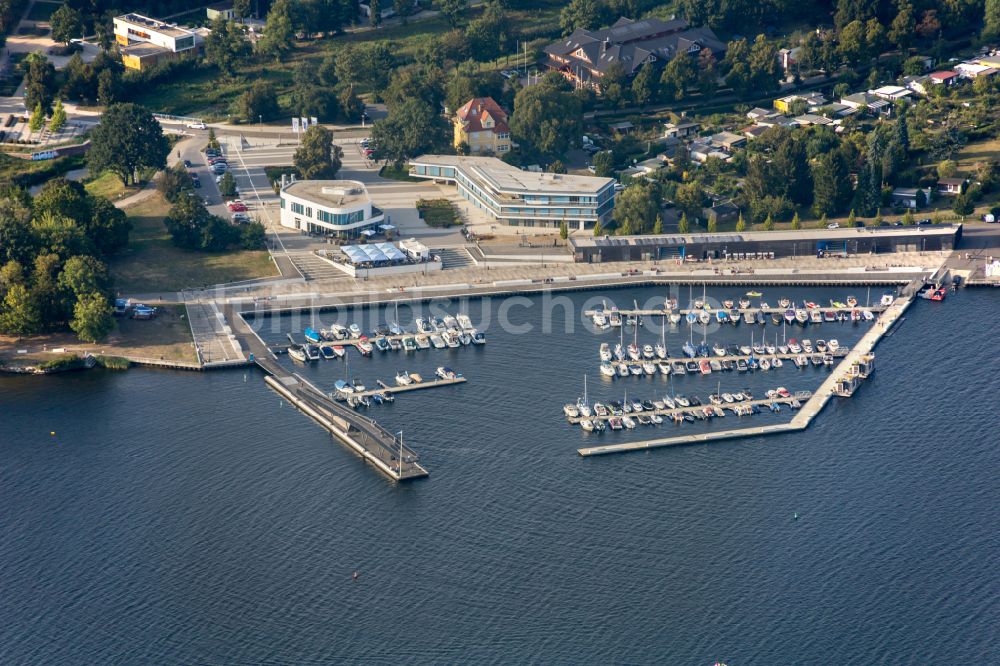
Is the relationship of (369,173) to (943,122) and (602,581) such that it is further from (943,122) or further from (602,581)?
(602,581)

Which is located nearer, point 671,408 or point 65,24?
point 671,408

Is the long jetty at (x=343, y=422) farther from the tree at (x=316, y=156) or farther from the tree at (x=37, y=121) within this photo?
the tree at (x=37, y=121)

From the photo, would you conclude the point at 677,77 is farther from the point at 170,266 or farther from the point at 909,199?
the point at 170,266

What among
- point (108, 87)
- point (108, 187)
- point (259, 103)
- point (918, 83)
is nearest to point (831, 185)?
point (918, 83)

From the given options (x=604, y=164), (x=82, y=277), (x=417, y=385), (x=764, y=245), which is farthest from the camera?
(x=604, y=164)

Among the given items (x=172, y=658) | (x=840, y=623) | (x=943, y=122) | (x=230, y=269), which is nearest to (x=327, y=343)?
(x=230, y=269)

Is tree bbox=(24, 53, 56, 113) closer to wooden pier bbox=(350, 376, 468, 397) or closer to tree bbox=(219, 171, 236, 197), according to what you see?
tree bbox=(219, 171, 236, 197)
